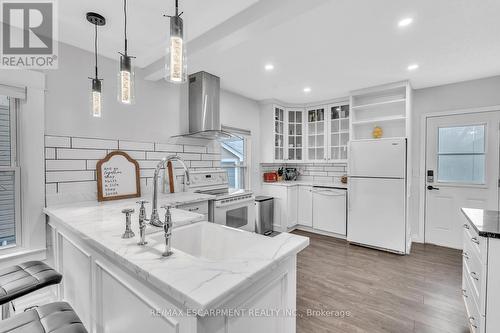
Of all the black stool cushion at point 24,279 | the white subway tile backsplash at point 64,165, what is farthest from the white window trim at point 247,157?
the black stool cushion at point 24,279

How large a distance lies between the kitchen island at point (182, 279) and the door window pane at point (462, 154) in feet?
11.7

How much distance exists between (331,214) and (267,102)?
229 cm

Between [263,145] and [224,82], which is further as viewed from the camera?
[263,145]

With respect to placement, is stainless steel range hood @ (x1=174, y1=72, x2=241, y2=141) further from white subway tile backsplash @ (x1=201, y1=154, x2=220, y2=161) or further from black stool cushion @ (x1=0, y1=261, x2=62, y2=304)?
black stool cushion @ (x1=0, y1=261, x2=62, y2=304)

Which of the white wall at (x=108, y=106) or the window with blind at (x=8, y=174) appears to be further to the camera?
the white wall at (x=108, y=106)

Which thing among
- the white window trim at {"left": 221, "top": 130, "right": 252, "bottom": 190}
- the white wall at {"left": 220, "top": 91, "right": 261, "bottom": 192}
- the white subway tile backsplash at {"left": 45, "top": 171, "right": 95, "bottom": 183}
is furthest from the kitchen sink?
the white window trim at {"left": 221, "top": 130, "right": 252, "bottom": 190}

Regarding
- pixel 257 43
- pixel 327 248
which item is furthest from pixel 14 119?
pixel 327 248

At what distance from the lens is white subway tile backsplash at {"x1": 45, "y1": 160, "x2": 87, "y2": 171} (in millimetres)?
2043

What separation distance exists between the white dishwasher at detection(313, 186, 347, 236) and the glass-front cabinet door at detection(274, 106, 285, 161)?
920 millimetres

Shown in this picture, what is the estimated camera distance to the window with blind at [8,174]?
6.23 feet

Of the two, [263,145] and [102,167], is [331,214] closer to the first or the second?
[263,145]

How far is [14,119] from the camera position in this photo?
193 centimetres

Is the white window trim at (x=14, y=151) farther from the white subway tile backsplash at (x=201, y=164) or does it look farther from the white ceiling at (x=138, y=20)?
the white subway tile backsplash at (x=201, y=164)

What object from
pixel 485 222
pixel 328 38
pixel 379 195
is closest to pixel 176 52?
pixel 328 38
